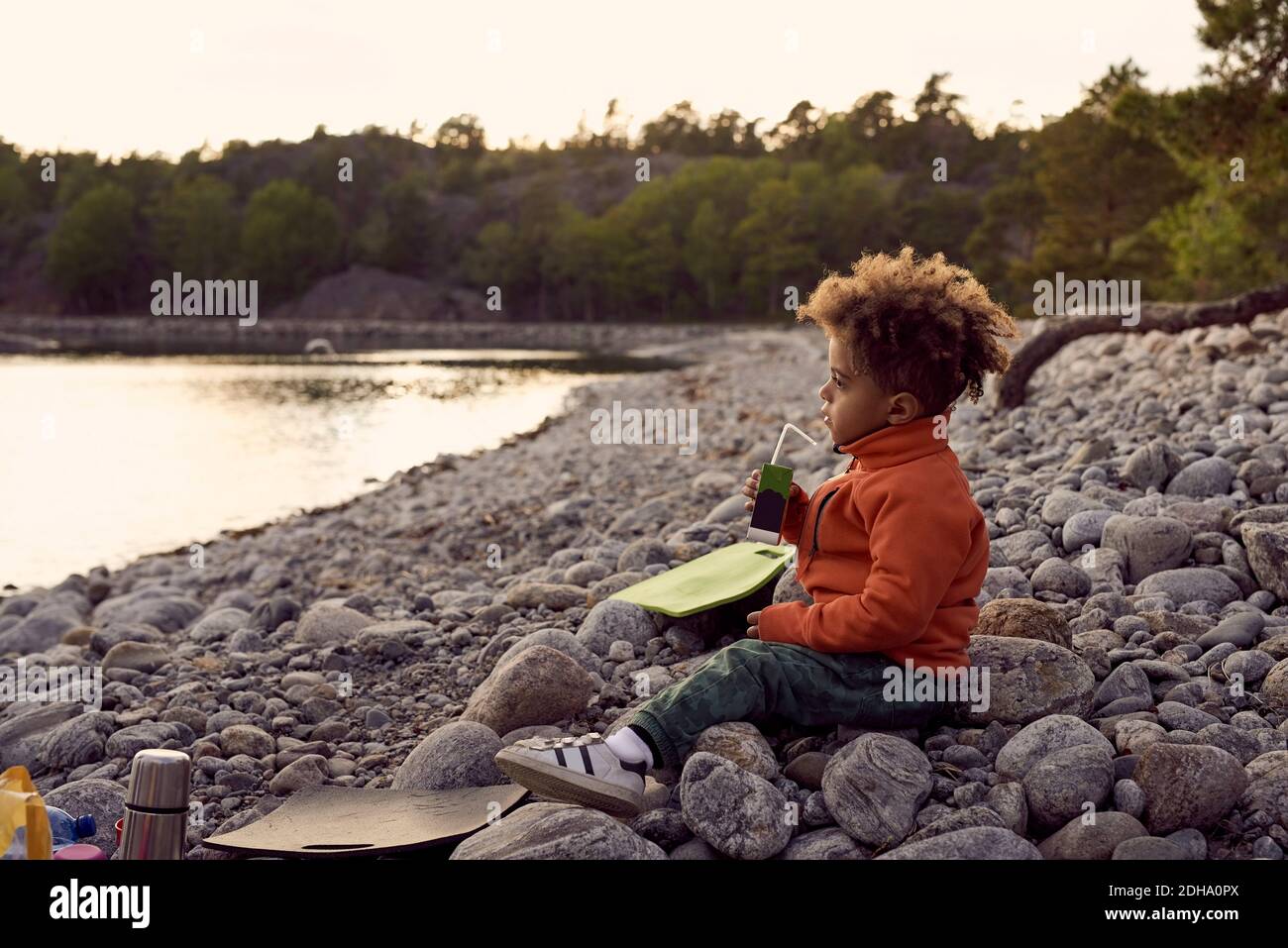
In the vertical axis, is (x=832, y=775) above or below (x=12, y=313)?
below

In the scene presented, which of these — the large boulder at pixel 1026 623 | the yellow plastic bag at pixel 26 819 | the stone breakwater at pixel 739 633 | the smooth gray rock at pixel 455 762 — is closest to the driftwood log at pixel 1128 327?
the stone breakwater at pixel 739 633

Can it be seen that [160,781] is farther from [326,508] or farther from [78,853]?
[326,508]

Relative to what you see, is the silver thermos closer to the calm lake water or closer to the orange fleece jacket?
the orange fleece jacket

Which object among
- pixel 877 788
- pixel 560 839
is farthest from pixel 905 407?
pixel 560 839

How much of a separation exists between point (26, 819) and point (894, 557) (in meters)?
2.11

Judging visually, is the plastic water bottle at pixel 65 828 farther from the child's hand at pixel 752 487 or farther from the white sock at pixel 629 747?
the child's hand at pixel 752 487

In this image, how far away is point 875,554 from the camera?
3.02 m

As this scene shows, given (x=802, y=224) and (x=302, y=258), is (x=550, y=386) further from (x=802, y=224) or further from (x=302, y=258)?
(x=302, y=258)

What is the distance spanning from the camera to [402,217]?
8431cm

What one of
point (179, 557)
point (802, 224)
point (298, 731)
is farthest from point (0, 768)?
point (802, 224)

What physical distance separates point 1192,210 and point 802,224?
138 feet

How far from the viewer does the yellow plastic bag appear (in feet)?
8.37

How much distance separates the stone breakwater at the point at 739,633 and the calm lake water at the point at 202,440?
132 inches

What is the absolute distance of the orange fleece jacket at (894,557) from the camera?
2973 millimetres
